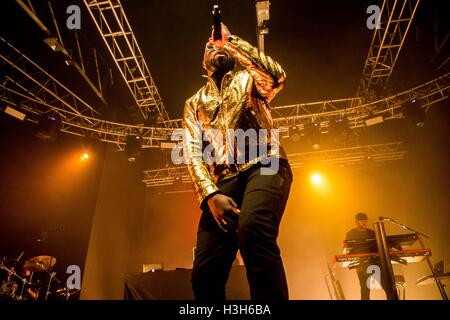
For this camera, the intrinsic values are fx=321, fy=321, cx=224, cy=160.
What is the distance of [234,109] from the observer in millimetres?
1773

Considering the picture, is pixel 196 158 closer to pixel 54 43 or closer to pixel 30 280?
pixel 54 43

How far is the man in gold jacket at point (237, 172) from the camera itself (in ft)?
4.13

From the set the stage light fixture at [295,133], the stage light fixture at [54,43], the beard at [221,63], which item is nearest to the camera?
the beard at [221,63]

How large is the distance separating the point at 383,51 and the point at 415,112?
1.81 meters

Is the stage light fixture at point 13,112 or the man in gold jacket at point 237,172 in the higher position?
the stage light fixture at point 13,112

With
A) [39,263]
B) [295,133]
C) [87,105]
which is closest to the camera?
[39,263]

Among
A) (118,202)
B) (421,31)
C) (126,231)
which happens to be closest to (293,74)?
(421,31)

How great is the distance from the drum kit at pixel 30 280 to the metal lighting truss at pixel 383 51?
8.87 metres

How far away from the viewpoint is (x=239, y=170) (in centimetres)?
159

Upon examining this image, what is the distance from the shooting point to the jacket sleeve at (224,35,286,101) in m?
1.70

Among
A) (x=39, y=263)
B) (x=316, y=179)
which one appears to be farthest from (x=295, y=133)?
(x=39, y=263)

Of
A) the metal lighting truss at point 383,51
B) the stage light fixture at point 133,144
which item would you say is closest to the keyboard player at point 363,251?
the metal lighting truss at point 383,51

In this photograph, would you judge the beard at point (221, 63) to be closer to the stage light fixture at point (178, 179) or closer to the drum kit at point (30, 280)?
the drum kit at point (30, 280)
